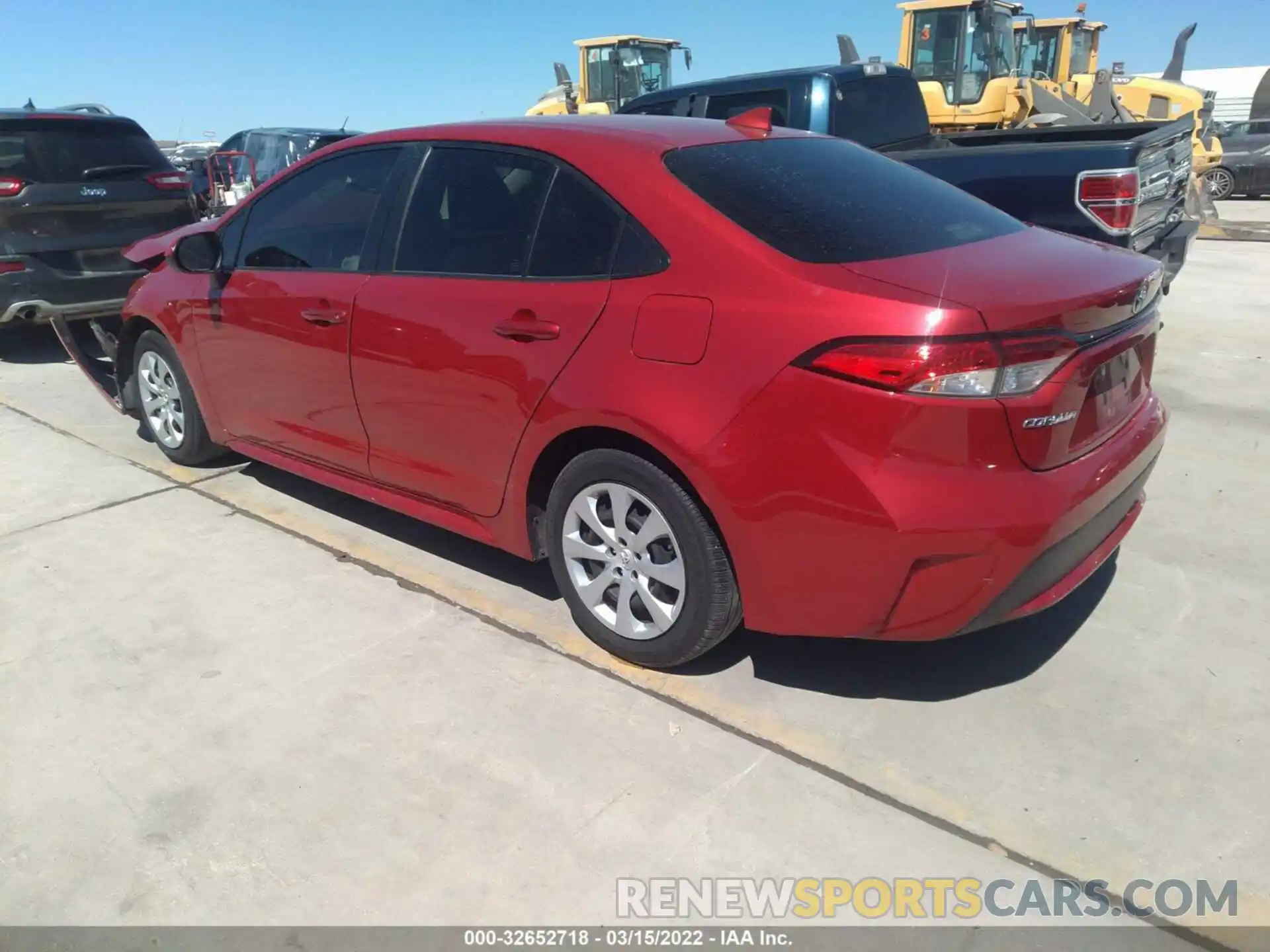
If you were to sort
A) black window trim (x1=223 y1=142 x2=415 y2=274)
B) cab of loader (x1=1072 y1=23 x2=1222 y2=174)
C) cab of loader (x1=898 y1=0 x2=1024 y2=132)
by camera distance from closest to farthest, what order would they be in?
black window trim (x1=223 y1=142 x2=415 y2=274), cab of loader (x1=898 y1=0 x2=1024 y2=132), cab of loader (x1=1072 y1=23 x2=1222 y2=174)

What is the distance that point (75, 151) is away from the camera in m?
7.36

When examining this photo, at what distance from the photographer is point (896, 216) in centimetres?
311

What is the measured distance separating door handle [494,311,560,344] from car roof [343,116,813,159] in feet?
1.79

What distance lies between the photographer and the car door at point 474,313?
10.3 ft

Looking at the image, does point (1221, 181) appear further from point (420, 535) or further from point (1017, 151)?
point (420, 535)

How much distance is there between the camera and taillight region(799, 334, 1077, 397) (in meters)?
2.46

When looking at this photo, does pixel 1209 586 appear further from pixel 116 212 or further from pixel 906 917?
pixel 116 212

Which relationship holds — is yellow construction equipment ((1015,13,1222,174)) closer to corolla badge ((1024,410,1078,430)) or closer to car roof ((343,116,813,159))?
car roof ((343,116,813,159))

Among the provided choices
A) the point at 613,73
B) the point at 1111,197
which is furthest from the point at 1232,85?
the point at 1111,197

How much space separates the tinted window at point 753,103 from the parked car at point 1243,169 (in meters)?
16.6

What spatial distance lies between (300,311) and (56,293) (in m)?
4.27

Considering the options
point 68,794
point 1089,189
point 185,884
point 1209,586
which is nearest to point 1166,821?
point 1209,586

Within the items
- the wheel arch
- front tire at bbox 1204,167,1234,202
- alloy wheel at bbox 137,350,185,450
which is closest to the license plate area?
the wheel arch

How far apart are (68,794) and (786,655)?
2147mm
